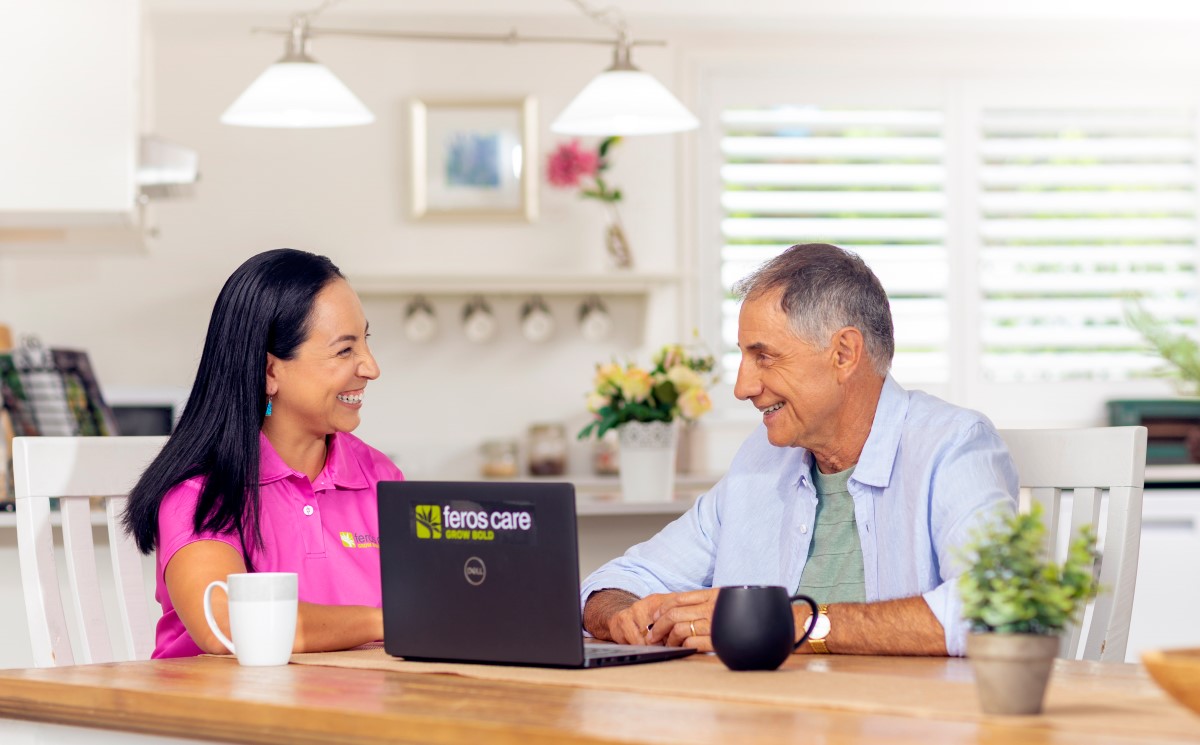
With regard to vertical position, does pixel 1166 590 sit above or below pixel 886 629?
below

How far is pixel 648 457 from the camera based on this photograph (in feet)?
11.2

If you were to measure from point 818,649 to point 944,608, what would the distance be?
5.6 inches

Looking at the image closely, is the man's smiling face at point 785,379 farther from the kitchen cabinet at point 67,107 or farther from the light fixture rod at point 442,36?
the light fixture rod at point 442,36

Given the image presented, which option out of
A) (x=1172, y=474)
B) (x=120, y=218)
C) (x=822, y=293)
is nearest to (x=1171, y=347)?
(x=1172, y=474)

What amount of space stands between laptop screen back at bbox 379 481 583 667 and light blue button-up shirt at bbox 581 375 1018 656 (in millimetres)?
448

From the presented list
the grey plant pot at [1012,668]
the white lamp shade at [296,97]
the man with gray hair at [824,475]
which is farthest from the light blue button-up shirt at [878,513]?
the white lamp shade at [296,97]

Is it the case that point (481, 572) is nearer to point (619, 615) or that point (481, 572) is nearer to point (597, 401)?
point (619, 615)

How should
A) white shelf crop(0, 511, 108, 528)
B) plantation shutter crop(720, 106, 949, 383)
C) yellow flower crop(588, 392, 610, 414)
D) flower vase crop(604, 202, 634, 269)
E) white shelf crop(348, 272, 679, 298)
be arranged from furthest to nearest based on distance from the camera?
plantation shutter crop(720, 106, 949, 383) < flower vase crop(604, 202, 634, 269) < white shelf crop(348, 272, 679, 298) < yellow flower crop(588, 392, 610, 414) < white shelf crop(0, 511, 108, 528)

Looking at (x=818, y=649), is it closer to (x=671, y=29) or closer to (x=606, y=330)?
(x=606, y=330)

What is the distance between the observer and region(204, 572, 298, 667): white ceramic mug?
4.81 feet

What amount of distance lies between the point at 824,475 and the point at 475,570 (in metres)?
0.74

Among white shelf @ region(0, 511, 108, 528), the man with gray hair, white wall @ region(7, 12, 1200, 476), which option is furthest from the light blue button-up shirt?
white wall @ region(7, 12, 1200, 476)

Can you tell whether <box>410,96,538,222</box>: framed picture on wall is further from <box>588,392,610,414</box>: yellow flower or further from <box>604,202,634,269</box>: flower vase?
<box>588,392,610,414</box>: yellow flower

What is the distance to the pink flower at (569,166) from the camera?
15.5ft
